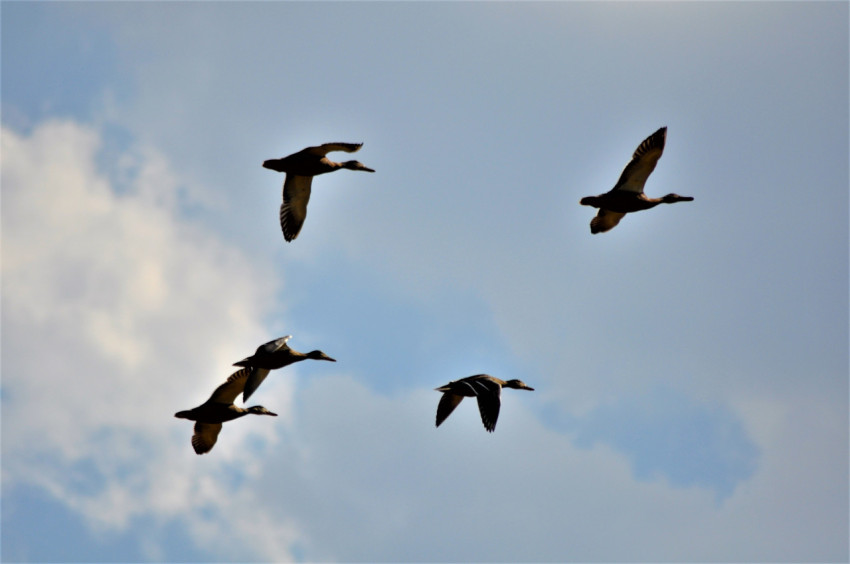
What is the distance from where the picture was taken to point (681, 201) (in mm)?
31781

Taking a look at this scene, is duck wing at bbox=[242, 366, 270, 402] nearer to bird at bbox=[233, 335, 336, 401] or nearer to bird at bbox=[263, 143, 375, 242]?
bird at bbox=[233, 335, 336, 401]

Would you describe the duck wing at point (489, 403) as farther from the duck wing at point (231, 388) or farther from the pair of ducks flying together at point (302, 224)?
the duck wing at point (231, 388)

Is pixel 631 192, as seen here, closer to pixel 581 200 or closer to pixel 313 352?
pixel 581 200

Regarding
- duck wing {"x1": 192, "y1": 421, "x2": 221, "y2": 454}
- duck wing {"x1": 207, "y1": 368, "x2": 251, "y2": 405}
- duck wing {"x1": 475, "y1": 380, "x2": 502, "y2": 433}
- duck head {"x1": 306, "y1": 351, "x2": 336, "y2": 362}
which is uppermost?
duck head {"x1": 306, "y1": 351, "x2": 336, "y2": 362}

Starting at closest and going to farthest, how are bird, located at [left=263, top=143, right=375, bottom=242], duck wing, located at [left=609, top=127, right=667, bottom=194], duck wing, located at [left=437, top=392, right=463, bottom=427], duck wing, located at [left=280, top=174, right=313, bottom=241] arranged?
duck wing, located at [left=609, top=127, right=667, bottom=194] < bird, located at [left=263, top=143, right=375, bottom=242] < duck wing, located at [left=437, top=392, right=463, bottom=427] < duck wing, located at [left=280, top=174, right=313, bottom=241]

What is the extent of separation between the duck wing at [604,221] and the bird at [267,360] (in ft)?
30.4

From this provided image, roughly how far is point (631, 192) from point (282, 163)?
9520 millimetres

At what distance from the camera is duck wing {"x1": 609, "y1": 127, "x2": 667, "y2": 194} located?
3006 centimetres

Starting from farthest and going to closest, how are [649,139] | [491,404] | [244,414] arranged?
Result: [244,414] < [649,139] < [491,404]

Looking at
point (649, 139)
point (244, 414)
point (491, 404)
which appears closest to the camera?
point (491, 404)

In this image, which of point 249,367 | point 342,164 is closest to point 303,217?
point 342,164

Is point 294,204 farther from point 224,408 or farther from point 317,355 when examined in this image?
point 224,408

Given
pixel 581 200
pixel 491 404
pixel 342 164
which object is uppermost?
pixel 342 164

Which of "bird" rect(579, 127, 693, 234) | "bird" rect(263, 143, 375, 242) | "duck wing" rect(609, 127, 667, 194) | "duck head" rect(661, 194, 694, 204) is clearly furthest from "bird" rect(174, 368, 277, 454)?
"duck head" rect(661, 194, 694, 204)
